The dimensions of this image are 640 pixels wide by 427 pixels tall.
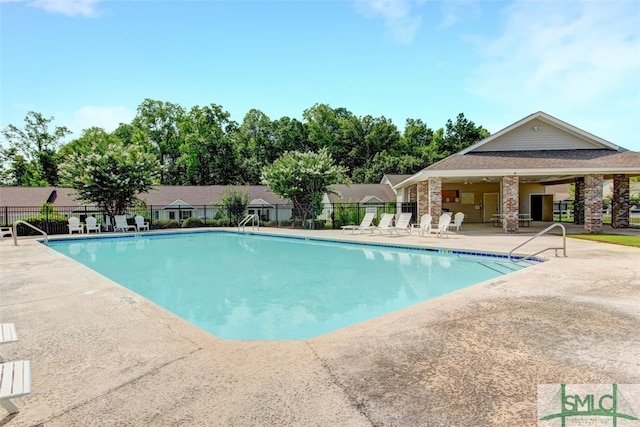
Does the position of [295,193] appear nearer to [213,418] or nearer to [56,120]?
[213,418]

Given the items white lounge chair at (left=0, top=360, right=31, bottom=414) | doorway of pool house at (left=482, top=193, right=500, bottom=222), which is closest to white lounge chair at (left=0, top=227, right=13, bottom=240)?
white lounge chair at (left=0, top=360, right=31, bottom=414)

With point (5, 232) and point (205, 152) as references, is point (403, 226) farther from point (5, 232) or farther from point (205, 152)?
point (205, 152)

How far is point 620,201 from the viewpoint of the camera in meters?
18.8

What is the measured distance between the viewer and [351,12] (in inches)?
493

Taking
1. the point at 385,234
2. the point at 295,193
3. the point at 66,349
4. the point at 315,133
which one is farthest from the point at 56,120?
the point at 66,349

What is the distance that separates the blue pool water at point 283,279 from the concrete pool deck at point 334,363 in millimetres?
1586

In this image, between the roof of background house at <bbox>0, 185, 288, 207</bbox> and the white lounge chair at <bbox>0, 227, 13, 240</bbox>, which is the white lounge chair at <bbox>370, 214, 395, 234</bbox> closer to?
the roof of background house at <bbox>0, 185, 288, 207</bbox>

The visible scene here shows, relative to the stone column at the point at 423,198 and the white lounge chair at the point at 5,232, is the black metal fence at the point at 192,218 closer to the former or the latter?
the white lounge chair at the point at 5,232

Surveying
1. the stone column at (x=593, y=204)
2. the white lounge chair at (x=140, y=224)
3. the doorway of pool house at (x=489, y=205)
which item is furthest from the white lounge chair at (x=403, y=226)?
the white lounge chair at (x=140, y=224)

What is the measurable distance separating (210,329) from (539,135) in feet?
67.7

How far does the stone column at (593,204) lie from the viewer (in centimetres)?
1659

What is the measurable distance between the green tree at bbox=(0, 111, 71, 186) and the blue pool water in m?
35.7

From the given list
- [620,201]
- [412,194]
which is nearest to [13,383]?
[620,201]

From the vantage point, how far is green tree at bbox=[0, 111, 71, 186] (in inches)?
1751
